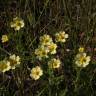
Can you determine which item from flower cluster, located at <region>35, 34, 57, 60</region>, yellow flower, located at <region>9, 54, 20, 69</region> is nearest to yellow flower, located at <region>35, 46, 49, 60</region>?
flower cluster, located at <region>35, 34, 57, 60</region>

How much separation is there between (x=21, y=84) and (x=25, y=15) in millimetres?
789

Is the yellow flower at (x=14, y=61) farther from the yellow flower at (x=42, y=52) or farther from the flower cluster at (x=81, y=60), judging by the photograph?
the flower cluster at (x=81, y=60)

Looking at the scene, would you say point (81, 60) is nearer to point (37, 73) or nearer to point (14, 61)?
point (37, 73)

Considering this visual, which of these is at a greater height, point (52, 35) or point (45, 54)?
point (45, 54)

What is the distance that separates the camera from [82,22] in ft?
8.07

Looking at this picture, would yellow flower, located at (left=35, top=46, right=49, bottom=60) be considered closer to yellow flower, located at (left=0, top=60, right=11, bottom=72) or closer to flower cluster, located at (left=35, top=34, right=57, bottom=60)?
Result: flower cluster, located at (left=35, top=34, right=57, bottom=60)

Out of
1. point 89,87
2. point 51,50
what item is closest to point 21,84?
point 51,50

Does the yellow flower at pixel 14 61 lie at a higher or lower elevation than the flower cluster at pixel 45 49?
lower

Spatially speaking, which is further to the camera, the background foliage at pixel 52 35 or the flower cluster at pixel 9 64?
the background foliage at pixel 52 35

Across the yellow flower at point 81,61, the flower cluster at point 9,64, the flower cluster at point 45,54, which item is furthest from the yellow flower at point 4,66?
the yellow flower at point 81,61

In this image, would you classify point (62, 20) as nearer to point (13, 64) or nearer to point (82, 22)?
point (82, 22)

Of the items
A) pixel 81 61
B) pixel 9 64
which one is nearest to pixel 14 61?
pixel 9 64

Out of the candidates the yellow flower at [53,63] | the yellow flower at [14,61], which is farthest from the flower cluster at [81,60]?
the yellow flower at [14,61]

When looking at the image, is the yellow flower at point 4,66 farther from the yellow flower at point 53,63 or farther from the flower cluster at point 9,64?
the yellow flower at point 53,63
